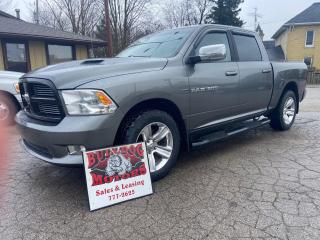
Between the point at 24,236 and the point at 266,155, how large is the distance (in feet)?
11.1

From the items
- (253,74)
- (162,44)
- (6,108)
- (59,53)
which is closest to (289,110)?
(253,74)

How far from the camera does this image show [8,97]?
621cm

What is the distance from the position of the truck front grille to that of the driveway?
35.1 inches

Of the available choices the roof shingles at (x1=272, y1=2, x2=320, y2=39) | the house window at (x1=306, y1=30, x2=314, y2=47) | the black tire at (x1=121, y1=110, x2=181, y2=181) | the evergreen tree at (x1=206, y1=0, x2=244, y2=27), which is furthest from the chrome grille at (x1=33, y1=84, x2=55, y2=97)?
the evergreen tree at (x1=206, y1=0, x2=244, y2=27)

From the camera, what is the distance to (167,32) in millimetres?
4191

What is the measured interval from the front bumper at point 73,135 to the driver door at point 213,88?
116 centimetres

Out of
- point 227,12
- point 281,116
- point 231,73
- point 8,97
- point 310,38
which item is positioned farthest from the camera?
point 227,12

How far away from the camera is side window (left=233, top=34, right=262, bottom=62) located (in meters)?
4.43

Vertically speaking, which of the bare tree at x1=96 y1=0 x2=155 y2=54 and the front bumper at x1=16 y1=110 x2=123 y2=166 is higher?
the bare tree at x1=96 y1=0 x2=155 y2=54

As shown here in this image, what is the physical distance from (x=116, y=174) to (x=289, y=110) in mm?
4398

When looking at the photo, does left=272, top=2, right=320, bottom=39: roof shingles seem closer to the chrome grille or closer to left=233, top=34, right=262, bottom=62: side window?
left=233, top=34, right=262, bottom=62: side window

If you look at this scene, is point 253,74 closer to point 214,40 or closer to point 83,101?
point 214,40

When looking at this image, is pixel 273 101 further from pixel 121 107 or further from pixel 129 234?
pixel 129 234

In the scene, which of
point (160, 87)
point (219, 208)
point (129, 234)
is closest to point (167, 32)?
point (160, 87)
